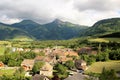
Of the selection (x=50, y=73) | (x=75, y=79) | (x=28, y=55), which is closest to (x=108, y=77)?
(x=75, y=79)

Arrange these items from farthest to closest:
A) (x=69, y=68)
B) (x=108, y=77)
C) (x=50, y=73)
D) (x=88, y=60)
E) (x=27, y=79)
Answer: (x=88, y=60)
(x=69, y=68)
(x=50, y=73)
(x=27, y=79)
(x=108, y=77)

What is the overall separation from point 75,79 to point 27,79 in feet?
60.3

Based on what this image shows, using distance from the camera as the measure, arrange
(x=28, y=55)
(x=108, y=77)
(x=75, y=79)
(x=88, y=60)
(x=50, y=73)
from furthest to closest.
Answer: (x=28, y=55), (x=88, y=60), (x=50, y=73), (x=75, y=79), (x=108, y=77)

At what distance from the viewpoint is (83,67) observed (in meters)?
115

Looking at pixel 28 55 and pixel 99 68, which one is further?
pixel 28 55

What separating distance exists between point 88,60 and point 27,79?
→ 161 feet

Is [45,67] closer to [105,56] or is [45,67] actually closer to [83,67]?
[83,67]

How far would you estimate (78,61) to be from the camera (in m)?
121

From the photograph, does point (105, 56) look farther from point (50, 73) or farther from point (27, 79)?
point (27, 79)

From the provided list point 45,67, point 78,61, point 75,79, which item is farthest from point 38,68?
point 75,79

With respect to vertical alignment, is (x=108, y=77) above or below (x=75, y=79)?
above

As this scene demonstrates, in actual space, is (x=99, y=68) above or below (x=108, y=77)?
below

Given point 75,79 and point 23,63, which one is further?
point 23,63

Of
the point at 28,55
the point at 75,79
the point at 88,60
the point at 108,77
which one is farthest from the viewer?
the point at 28,55
